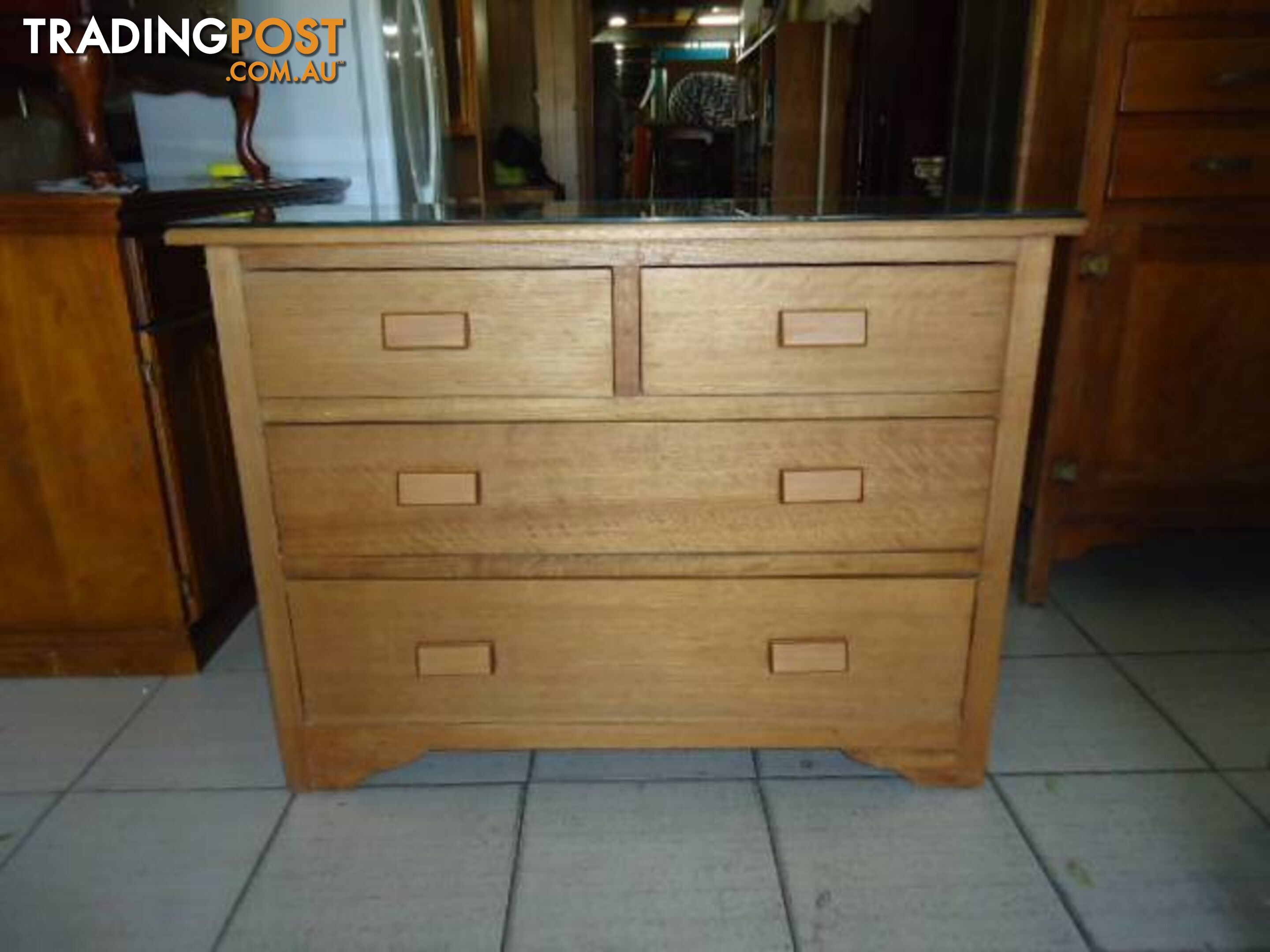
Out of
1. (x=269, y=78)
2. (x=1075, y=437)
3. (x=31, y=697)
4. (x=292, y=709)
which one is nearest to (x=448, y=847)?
(x=292, y=709)

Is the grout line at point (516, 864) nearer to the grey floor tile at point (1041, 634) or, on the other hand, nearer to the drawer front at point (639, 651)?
the drawer front at point (639, 651)

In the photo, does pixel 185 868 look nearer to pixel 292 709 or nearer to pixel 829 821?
pixel 292 709

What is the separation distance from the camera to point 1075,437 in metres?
1.72

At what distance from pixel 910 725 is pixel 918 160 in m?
2.00

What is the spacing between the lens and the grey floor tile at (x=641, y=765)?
1320mm

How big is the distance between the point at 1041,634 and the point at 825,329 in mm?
1033

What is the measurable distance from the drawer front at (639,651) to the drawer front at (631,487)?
0.06 metres

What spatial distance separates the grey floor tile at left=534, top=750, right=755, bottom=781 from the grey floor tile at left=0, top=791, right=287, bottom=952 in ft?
1.34

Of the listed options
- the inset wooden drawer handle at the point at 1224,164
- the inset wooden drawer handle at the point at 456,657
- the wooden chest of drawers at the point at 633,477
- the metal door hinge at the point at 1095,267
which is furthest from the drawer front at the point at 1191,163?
the inset wooden drawer handle at the point at 456,657

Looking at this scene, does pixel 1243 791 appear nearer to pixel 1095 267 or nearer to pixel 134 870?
pixel 1095 267

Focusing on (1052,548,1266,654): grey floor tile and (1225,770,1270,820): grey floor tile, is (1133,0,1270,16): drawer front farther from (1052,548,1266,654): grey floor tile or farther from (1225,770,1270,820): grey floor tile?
(1225,770,1270,820): grey floor tile

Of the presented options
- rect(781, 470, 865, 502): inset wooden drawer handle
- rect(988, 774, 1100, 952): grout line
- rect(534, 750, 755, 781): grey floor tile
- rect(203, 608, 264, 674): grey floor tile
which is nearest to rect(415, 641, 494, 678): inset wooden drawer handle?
rect(534, 750, 755, 781): grey floor tile

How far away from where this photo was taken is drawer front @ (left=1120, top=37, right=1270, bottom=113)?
1.49 metres

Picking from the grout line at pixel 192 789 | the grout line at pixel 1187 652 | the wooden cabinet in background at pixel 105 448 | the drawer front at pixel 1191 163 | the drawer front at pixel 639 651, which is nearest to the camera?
the drawer front at pixel 639 651
